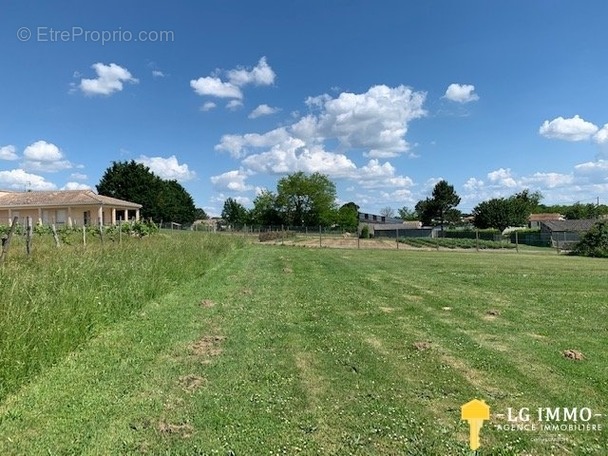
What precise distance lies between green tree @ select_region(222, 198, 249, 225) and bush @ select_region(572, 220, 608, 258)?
63.3m

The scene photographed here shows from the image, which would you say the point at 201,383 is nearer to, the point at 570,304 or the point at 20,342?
the point at 20,342

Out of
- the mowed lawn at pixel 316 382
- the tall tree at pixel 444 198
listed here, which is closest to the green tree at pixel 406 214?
the tall tree at pixel 444 198

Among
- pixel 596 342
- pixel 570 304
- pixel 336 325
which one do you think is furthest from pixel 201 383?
pixel 570 304

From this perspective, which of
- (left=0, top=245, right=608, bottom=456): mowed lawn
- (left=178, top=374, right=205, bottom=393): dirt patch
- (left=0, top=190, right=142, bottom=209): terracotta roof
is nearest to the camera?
(left=0, top=245, right=608, bottom=456): mowed lawn

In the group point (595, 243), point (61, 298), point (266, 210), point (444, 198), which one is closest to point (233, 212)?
point (266, 210)

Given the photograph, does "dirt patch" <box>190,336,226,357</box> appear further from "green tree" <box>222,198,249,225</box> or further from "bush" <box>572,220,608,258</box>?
"green tree" <box>222,198,249,225</box>

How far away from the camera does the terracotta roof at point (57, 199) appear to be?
39.4 m

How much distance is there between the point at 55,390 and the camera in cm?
379

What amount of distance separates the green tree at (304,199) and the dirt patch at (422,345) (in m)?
72.9

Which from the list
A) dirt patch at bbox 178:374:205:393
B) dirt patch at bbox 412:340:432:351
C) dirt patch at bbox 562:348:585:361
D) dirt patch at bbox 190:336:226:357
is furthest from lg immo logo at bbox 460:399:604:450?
dirt patch at bbox 190:336:226:357

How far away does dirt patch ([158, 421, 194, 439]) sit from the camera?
10.1 feet

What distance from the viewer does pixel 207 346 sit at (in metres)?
5.28

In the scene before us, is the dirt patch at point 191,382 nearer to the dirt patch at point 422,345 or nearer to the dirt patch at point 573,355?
the dirt patch at point 422,345

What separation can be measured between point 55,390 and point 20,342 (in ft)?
1.94
